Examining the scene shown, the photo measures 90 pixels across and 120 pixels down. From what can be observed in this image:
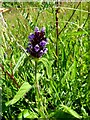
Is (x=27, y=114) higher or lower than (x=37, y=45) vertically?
lower

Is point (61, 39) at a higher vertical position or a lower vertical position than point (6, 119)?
higher

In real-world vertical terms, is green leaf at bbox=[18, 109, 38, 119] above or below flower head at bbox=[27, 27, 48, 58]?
below

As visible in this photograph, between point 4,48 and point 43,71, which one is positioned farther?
point 4,48

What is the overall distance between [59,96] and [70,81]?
0.07 metres

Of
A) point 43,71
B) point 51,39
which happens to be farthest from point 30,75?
point 51,39

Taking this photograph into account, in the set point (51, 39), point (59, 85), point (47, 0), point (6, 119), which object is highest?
point (47, 0)

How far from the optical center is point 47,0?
1217mm

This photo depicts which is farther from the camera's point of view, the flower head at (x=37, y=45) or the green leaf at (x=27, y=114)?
the green leaf at (x=27, y=114)

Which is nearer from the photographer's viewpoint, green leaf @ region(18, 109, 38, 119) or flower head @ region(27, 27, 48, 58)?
flower head @ region(27, 27, 48, 58)

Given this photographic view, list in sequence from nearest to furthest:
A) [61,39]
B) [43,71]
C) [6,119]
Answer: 1. [6,119]
2. [43,71]
3. [61,39]

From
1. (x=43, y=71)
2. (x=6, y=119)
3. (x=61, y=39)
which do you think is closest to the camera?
(x=6, y=119)

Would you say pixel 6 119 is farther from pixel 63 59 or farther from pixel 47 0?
pixel 47 0

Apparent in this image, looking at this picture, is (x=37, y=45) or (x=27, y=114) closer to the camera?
(x=37, y=45)

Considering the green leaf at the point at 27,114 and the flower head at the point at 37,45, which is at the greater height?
the flower head at the point at 37,45
